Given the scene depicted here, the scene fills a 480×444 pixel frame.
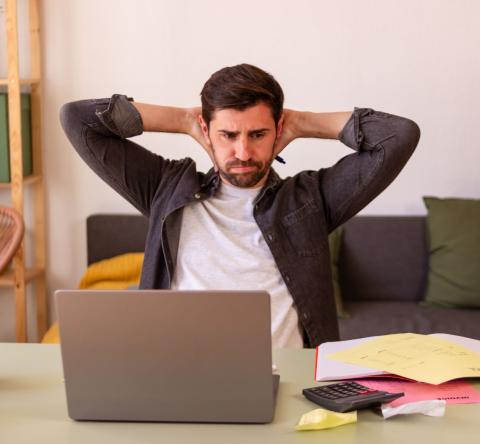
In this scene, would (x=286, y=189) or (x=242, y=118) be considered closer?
(x=242, y=118)

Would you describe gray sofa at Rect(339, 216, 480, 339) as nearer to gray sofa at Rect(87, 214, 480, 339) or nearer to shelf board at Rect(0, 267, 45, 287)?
gray sofa at Rect(87, 214, 480, 339)

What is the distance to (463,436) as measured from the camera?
1.32 m

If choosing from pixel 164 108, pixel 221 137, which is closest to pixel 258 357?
pixel 221 137

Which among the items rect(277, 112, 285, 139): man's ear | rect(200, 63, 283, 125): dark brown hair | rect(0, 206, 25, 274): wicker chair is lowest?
rect(0, 206, 25, 274): wicker chair

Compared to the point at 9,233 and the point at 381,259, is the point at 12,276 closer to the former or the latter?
the point at 9,233

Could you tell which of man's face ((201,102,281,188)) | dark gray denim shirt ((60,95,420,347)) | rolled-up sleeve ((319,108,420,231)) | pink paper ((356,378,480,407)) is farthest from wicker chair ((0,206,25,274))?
pink paper ((356,378,480,407))

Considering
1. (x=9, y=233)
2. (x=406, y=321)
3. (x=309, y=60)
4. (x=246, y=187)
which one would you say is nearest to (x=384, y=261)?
(x=406, y=321)

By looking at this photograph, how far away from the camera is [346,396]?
1.43m

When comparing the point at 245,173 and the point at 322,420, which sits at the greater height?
the point at 245,173

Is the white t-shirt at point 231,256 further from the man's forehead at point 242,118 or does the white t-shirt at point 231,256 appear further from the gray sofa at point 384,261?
the gray sofa at point 384,261

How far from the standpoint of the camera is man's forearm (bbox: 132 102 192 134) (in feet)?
7.02

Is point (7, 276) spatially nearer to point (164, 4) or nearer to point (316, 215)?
point (164, 4)

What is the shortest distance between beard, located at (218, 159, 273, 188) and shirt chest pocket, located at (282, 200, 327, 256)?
0.11 meters

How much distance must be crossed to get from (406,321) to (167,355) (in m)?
2.05
